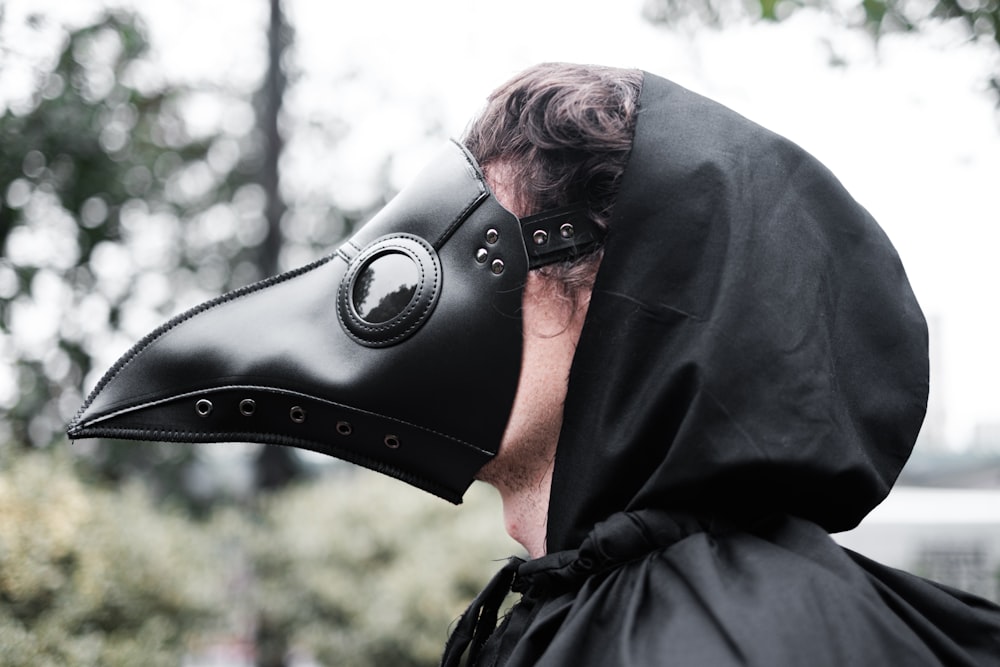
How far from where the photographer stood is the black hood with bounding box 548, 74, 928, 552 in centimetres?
136

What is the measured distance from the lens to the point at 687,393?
138 centimetres

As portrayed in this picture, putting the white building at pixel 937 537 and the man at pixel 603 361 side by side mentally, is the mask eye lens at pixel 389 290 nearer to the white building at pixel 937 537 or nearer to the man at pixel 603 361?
the man at pixel 603 361

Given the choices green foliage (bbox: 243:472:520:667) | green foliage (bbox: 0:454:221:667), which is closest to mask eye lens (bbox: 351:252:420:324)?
green foliage (bbox: 0:454:221:667)

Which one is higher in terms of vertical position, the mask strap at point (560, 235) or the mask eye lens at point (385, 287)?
the mask strap at point (560, 235)

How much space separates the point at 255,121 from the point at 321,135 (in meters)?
1.02

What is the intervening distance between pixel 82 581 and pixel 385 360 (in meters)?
2.61

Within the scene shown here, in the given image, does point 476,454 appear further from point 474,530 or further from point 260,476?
point 260,476

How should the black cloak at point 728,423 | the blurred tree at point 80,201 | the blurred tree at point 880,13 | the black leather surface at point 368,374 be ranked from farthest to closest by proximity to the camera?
the blurred tree at point 80,201
the blurred tree at point 880,13
the black leather surface at point 368,374
the black cloak at point 728,423

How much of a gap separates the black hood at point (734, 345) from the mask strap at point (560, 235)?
0.18 ft

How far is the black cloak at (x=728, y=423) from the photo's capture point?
128 centimetres

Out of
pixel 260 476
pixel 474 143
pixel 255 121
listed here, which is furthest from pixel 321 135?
pixel 474 143

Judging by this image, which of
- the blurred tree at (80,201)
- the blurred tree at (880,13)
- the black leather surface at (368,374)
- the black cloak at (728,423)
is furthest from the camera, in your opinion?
the blurred tree at (80,201)

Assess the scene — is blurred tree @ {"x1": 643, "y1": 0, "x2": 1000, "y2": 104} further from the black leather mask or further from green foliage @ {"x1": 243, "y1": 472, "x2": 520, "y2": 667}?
green foliage @ {"x1": 243, "y1": 472, "x2": 520, "y2": 667}

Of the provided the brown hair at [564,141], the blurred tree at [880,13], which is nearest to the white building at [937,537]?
the blurred tree at [880,13]
